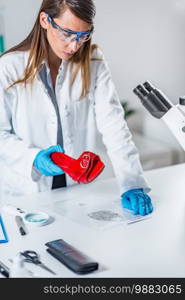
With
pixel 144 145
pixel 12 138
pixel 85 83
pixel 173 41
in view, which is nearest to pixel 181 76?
pixel 173 41

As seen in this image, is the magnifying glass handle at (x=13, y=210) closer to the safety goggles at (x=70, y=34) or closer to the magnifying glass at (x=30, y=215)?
the magnifying glass at (x=30, y=215)

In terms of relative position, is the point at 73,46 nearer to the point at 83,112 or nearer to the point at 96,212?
the point at 83,112

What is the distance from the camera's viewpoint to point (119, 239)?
1478mm

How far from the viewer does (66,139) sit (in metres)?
2.14

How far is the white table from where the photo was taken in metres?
1.31

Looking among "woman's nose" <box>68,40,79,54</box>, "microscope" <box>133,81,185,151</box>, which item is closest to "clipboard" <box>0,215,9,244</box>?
"microscope" <box>133,81,185,151</box>

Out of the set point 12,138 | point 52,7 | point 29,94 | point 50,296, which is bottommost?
point 50,296

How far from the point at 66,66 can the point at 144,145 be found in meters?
1.63

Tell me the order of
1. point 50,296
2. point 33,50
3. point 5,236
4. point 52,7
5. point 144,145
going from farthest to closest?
point 144,145, point 33,50, point 52,7, point 5,236, point 50,296

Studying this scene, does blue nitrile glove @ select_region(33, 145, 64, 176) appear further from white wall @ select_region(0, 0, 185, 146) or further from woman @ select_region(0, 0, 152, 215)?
white wall @ select_region(0, 0, 185, 146)

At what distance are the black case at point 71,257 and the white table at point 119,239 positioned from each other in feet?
0.05

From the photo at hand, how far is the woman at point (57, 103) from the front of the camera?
1.85 metres

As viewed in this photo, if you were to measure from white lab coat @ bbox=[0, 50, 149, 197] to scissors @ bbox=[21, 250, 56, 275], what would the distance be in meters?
0.56

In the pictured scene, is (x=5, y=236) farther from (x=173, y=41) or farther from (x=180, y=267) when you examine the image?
(x=173, y=41)
